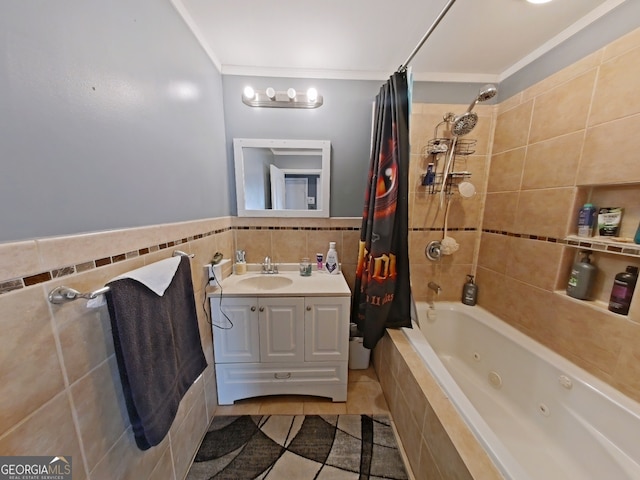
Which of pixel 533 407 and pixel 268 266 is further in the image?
pixel 268 266

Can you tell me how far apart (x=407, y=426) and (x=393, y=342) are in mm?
399

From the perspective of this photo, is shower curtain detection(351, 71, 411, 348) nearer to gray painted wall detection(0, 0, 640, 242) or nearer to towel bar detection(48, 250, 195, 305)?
gray painted wall detection(0, 0, 640, 242)

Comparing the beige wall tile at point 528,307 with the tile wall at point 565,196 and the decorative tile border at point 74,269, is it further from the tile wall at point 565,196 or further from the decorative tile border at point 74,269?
the decorative tile border at point 74,269

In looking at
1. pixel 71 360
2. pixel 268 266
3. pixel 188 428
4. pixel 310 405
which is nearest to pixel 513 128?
pixel 268 266

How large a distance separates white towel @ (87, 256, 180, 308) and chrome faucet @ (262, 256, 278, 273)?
0.85 metres

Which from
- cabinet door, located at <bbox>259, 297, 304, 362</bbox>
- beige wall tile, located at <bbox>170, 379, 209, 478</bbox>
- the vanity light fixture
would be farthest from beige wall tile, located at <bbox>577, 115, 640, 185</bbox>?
beige wall tile, located at <bbox>170, 379, 209, 478</bbox>

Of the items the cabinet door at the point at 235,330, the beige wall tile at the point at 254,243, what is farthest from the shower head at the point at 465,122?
the cabinet door at the point at 235,330

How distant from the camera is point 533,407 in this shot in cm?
121

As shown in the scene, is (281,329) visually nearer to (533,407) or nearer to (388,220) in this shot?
(388,220)

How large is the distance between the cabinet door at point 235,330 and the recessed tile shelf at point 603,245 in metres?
1.80

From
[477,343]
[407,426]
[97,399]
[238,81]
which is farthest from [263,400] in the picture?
[238,81]

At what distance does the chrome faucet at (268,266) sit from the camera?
1.70m

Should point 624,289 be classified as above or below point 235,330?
above

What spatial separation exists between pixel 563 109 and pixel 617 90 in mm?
226
